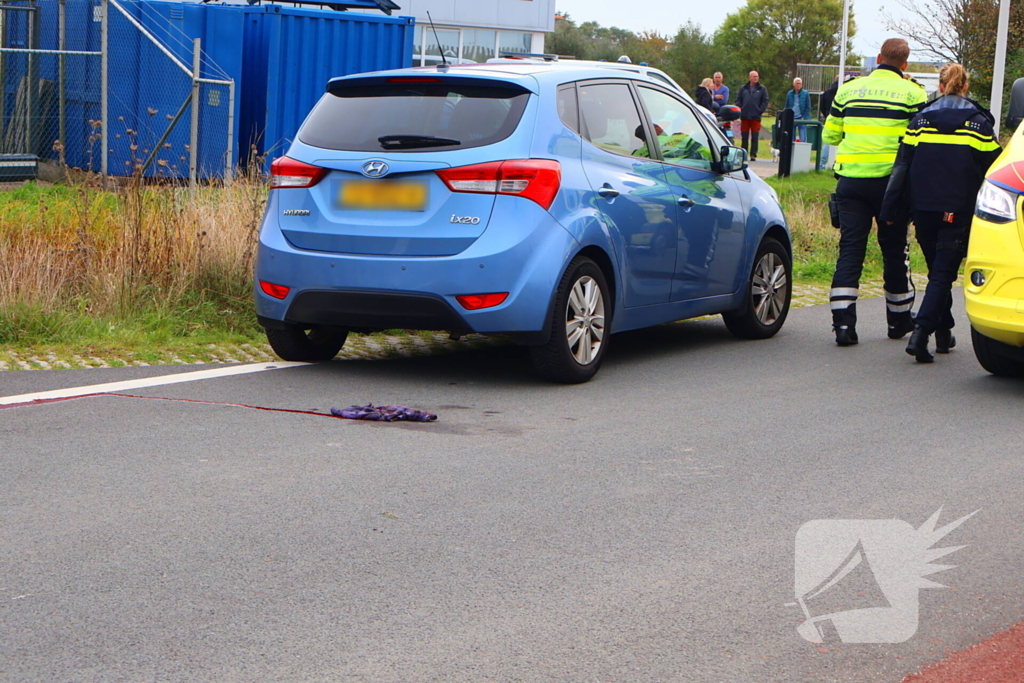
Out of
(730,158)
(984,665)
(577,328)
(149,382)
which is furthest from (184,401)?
(984,665)

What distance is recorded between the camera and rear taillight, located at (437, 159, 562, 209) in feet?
24.0

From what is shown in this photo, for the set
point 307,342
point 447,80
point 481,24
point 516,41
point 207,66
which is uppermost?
point 481,24

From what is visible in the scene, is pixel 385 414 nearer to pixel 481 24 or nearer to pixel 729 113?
pixel 729 113

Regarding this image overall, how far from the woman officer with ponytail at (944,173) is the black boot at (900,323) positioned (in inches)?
38.0

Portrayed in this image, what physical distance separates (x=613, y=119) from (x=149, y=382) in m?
3.09

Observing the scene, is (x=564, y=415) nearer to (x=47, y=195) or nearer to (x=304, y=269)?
(x=304, y=269)

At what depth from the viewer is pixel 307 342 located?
827 centimetres

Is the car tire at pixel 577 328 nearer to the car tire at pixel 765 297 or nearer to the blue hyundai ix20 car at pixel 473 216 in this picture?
the blue hyundai ix20 car at pixel 473 216

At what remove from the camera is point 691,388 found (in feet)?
26.0

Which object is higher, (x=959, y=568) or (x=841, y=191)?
(x=841, y=191)

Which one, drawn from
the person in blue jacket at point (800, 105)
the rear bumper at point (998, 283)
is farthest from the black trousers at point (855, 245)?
the person in blue jacket at point (800, 105)

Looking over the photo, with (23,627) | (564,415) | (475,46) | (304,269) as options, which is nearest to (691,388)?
(564,415)

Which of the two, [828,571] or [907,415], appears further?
[907,415]

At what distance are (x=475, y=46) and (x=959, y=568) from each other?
135ft
